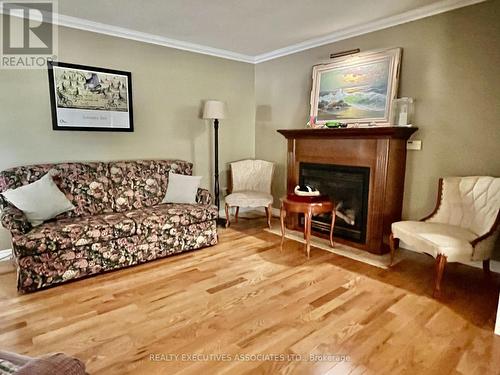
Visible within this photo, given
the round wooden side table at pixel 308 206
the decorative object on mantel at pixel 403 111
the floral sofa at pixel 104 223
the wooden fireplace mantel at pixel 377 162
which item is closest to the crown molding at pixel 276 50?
the decorative object on mantel at pixel 403 111

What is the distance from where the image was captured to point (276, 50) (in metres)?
4.36

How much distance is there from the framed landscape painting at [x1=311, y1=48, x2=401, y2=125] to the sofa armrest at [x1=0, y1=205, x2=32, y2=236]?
3291 mm

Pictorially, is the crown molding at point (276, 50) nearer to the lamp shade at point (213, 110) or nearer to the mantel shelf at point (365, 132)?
the lamp shade at point (213, 110)

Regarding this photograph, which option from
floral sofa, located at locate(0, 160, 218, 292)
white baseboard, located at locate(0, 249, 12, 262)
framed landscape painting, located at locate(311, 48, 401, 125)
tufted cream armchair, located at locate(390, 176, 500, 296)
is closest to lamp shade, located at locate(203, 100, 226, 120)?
floral sofa, located at locate(0, 160, 218, 292)

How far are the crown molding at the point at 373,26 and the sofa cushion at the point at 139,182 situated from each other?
2287mm

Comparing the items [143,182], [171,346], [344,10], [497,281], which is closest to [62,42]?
[143,182]

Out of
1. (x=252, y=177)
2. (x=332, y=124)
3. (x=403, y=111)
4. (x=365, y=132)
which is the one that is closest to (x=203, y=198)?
(x=252, y=177)

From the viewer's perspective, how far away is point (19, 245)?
7.50ft

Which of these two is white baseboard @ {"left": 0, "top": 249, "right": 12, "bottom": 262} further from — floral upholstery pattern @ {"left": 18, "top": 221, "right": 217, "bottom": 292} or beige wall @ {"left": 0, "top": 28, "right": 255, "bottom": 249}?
floral upholstery pattern @ {"left": 18, "top": 221, "right": 217, "bottom": 292}

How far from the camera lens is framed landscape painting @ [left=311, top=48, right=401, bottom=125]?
3.21 m

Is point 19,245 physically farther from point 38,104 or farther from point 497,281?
point 497,281

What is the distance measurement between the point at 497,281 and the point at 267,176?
2.84 meters

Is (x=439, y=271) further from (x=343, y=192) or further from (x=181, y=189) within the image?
(x=181, y=189)

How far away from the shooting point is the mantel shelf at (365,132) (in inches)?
115
